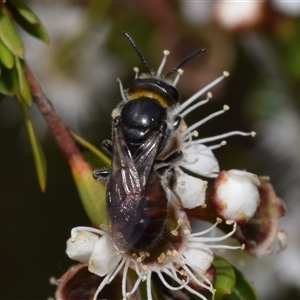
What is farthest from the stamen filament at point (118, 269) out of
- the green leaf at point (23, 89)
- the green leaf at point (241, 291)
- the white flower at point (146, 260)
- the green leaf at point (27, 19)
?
the green leaf at point (27, 19)

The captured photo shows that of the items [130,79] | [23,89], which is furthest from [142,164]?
[130,79]

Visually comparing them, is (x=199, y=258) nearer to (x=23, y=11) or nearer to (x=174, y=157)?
(x=174, y=157)

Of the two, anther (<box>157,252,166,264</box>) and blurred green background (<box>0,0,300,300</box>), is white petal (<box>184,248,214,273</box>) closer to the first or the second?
anther (<box>157,252,166,264</box>)

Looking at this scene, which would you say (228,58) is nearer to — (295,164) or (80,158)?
(295,164)

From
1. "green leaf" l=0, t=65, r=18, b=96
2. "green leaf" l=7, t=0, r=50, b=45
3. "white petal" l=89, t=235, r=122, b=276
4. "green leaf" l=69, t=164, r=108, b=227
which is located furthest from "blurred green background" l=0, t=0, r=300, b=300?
"white petal" l=89, t=235, r=122, b=276

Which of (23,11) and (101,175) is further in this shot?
(23,11)

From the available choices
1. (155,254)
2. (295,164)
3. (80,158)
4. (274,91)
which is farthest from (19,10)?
(295,164)
